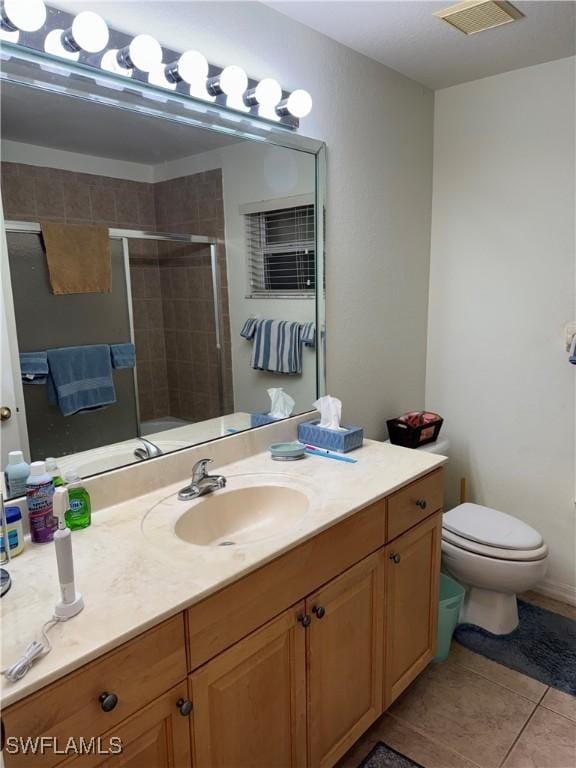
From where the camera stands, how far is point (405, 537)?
5.54 ft

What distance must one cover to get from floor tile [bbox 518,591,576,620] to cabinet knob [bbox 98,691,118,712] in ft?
6.81

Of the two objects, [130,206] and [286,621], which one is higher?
[130,206]

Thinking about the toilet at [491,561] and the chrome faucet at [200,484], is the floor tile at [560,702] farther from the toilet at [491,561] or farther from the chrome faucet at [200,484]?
the chrome faucet at [200,484]

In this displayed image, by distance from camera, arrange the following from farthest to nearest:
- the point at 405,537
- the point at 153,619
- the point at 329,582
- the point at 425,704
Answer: the point at 425,704 < the point at 405,537 < the point at 329,582 < the point at 153,619

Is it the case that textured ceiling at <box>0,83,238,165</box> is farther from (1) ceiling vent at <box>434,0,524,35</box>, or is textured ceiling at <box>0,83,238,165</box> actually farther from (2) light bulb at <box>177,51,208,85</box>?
(1) ceiling vent at <box>434,0,524,35</box>

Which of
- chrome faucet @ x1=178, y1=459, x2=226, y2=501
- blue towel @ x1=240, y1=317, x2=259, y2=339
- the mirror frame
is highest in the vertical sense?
the mirror frame

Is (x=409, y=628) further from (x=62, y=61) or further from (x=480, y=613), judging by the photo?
(x=62, y=61)

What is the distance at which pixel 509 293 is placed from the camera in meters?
2.47

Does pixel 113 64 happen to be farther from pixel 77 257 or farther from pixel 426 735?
pixel 426 735

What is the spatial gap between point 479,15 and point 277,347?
130cm

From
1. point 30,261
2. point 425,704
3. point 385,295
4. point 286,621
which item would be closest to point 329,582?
point 286,621

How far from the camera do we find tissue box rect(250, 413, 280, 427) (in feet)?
6.31

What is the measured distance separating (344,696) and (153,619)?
2.68 ft

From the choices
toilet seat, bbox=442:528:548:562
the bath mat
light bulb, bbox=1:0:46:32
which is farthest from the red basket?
light bulb, bbox=1:0:46:32
